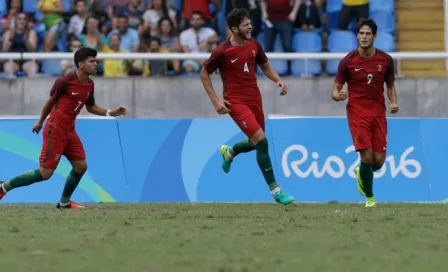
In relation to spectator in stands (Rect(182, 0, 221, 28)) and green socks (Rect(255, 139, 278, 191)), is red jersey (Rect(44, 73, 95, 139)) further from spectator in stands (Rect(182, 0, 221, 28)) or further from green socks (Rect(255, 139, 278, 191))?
spectator in stands (Rect(182, 0, 221, 28))

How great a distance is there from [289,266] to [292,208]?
6644 millimetres

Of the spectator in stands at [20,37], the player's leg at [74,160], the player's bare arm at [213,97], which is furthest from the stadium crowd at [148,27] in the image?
the player's bare arm at [213,97]

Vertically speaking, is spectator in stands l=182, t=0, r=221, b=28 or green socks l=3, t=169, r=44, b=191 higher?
spectator in stands l=182, t=0, r=221, b=28

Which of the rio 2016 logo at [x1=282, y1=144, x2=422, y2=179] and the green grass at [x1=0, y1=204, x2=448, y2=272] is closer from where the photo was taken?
the green grass at [x1=0, y1=204, x2=448, y2=272]

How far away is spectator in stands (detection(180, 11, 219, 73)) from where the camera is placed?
79.9 ft

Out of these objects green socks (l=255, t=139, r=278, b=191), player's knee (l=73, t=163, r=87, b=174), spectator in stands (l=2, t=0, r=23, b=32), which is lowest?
player's knee (l=73, t=163, r=87, b=174)

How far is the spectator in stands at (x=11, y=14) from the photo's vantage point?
2466 cm

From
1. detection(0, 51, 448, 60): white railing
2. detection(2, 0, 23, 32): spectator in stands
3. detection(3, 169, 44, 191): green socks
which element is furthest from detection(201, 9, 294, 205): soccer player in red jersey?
detection(2, 0, 23, 32): spectator in stands

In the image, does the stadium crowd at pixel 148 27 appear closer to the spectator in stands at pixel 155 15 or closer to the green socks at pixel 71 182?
the spectator in stands at pixel 155 15

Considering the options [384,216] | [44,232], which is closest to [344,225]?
[384,216]

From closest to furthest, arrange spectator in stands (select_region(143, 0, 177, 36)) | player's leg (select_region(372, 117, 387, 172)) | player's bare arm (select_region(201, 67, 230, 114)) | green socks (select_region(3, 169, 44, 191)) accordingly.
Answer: player's bare arm (select_region(201, 67, 230, 114)) → player's leg (select_region(372, 117, 387, 172)) → green socks (select_region(3, 169, 44, 191)) → spectator in stands (select_region(143, 0, 177, 36))

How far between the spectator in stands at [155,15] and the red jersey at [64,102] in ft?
27.8

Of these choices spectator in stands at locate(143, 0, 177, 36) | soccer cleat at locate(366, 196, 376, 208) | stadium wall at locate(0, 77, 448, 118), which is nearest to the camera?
soccer cleat at locate(366, 196, 376, 208)

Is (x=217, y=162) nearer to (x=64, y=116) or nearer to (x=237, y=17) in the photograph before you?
(x=64, y=116)
